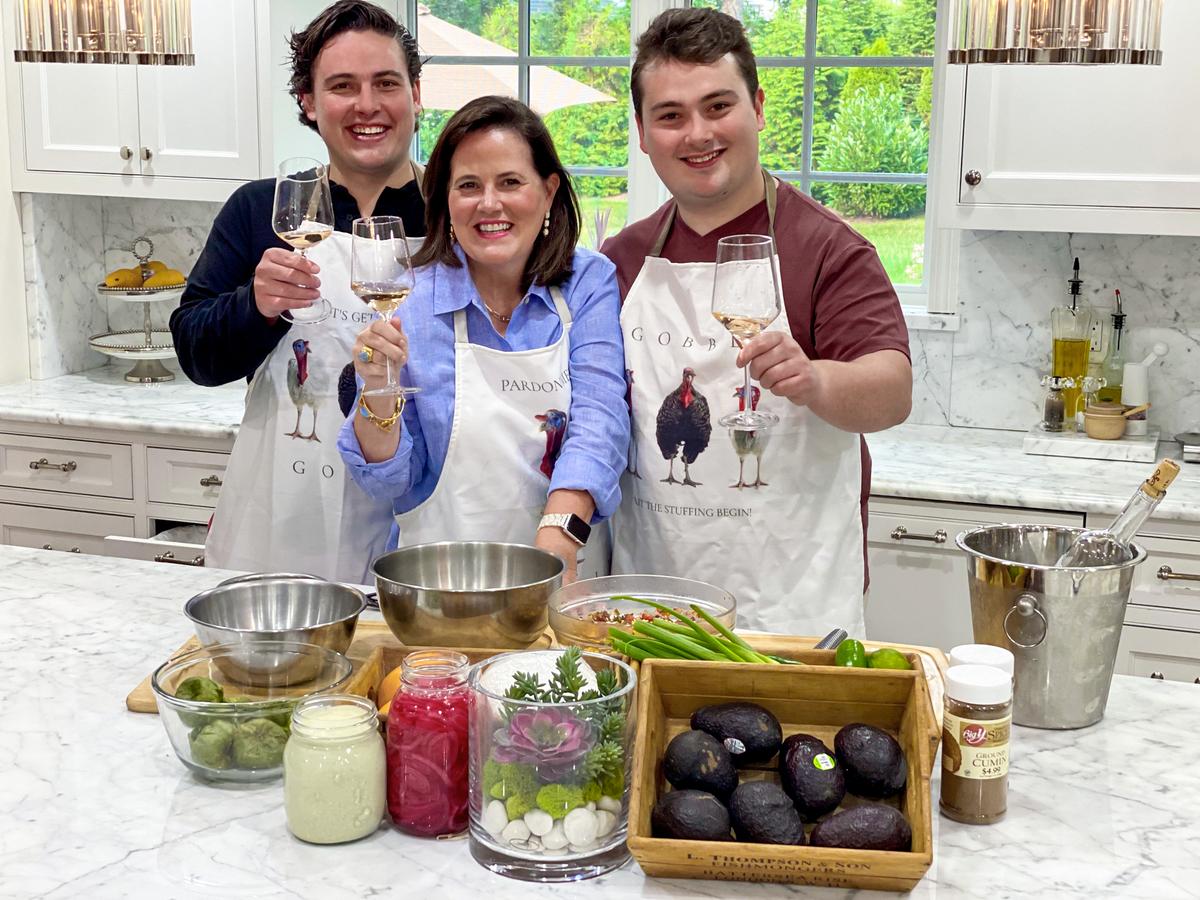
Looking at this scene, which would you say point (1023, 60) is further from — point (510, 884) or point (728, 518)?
point (510, 884)

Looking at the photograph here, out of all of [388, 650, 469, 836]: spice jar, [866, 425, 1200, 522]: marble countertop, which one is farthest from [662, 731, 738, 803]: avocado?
[866, 425, 1200, 522]: marble countertop

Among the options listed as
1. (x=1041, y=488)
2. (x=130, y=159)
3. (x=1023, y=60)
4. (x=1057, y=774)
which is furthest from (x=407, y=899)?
(x=130, y=159)

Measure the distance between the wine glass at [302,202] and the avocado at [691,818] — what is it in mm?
1136

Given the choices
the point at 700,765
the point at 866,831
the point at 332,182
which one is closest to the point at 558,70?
the point at 332,182

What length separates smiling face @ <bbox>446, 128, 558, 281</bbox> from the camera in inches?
85.9

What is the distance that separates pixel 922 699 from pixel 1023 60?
116 centimetres

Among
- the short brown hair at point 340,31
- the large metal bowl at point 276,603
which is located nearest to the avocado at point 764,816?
the large metal bowl at point 276,603

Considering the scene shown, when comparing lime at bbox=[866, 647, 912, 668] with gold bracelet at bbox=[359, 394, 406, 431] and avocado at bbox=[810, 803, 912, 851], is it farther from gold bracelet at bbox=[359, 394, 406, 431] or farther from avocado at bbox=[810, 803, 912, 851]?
gold bracelet at bbox=[359, 394, 406, 431]

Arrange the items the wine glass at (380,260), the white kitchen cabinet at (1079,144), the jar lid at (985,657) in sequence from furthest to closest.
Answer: the white kitchen cabinet at (1079,144), the wine glass at (380,260), the jar lid at (985,657)

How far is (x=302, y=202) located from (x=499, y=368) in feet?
1.41

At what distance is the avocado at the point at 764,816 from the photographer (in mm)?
1302

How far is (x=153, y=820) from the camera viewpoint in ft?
4.71

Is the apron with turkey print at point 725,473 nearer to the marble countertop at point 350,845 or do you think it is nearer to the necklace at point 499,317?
the necklace at point 499,317

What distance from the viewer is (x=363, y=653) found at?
184 centimetres
